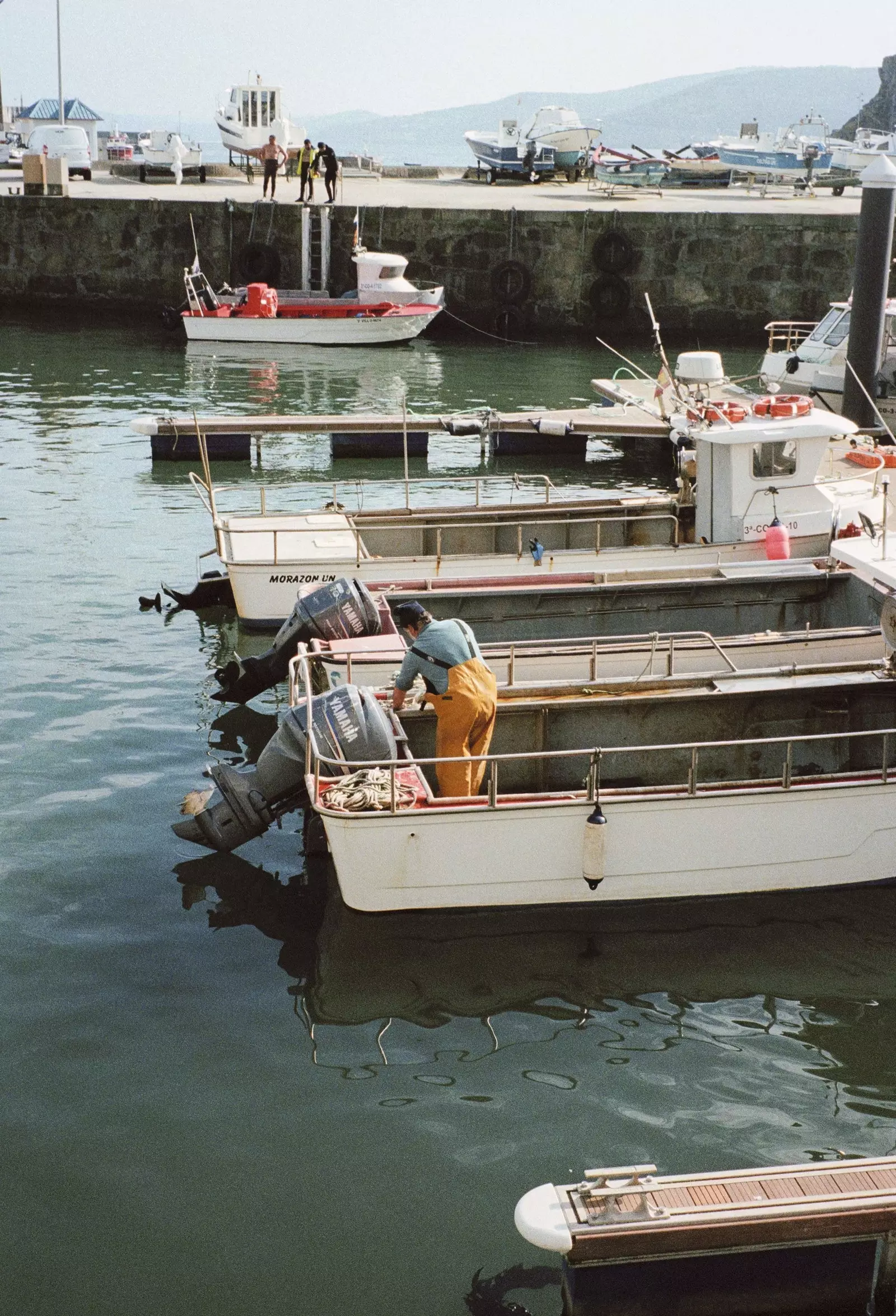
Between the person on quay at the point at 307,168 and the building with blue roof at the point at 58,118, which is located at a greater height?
the building with blue roof at the point at 58,118

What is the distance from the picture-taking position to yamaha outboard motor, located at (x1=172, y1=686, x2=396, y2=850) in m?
8.98

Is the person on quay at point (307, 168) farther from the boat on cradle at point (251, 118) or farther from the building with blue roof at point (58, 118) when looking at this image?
the building with blue roof at point (58, 118)

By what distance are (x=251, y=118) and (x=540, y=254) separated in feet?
71.5

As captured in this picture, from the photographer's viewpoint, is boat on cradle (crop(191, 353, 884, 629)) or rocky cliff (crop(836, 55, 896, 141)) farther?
rocky cliff (crop(836, 55, 896, 141))

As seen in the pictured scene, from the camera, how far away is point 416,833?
27.6 ft

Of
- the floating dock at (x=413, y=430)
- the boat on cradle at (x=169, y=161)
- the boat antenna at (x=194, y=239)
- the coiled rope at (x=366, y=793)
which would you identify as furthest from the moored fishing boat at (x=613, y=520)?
the boat on cradle at (x=169, y=161)

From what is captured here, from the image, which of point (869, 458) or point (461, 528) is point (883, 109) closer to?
point (869, 458)

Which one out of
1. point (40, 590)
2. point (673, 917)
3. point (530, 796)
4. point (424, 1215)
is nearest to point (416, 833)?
point (530, 796)

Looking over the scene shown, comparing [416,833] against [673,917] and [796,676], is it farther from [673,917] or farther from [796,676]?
[796,676]

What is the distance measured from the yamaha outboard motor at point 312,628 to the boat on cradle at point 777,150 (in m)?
56.9

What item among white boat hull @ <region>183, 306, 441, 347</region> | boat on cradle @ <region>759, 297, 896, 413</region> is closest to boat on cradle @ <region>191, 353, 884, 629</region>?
boat on cradle @ <region>759, 297, 896, 413</region>

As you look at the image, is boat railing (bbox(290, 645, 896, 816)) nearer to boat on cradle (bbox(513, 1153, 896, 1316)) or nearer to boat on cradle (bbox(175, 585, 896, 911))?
boat on cradle (bbox(175, 585, 896, 911))

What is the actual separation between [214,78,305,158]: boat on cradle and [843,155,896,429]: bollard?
33.7 m

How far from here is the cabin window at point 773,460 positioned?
1352 centimetres
